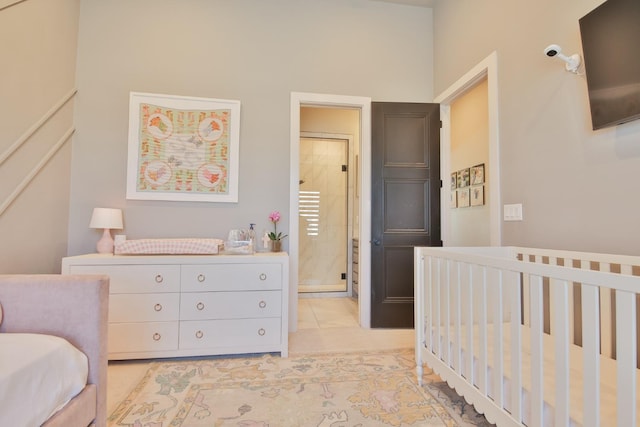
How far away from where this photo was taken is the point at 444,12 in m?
2.87

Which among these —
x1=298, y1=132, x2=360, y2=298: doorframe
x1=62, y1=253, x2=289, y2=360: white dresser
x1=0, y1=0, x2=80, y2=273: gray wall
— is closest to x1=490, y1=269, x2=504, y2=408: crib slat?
x1=62, y1=253, x2=289, y2=360: white dresser

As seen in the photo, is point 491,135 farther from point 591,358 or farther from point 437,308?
point 591,358

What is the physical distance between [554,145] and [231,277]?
2165mm

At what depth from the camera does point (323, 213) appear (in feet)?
14.8

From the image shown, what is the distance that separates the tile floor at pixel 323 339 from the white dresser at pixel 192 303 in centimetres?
16

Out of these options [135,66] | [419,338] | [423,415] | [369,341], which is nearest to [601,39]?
[419,338]

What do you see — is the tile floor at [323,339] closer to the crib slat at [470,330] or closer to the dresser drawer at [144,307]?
the dresser drawer at [144,307]

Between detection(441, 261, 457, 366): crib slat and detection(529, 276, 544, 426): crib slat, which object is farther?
detection(441, 261, 457, 366): crib slat

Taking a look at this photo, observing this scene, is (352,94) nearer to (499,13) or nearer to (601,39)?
(499,13)

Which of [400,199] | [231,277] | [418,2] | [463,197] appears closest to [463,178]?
[463,197]

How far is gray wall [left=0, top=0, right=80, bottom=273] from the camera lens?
1.87m

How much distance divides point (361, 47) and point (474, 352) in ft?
9.08

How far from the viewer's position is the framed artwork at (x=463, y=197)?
336cm

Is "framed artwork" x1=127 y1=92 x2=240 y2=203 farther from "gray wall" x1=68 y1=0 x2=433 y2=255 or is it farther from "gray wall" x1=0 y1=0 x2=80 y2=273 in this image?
"gray wall" x1=0 y1=0 x2=80 y2=273
